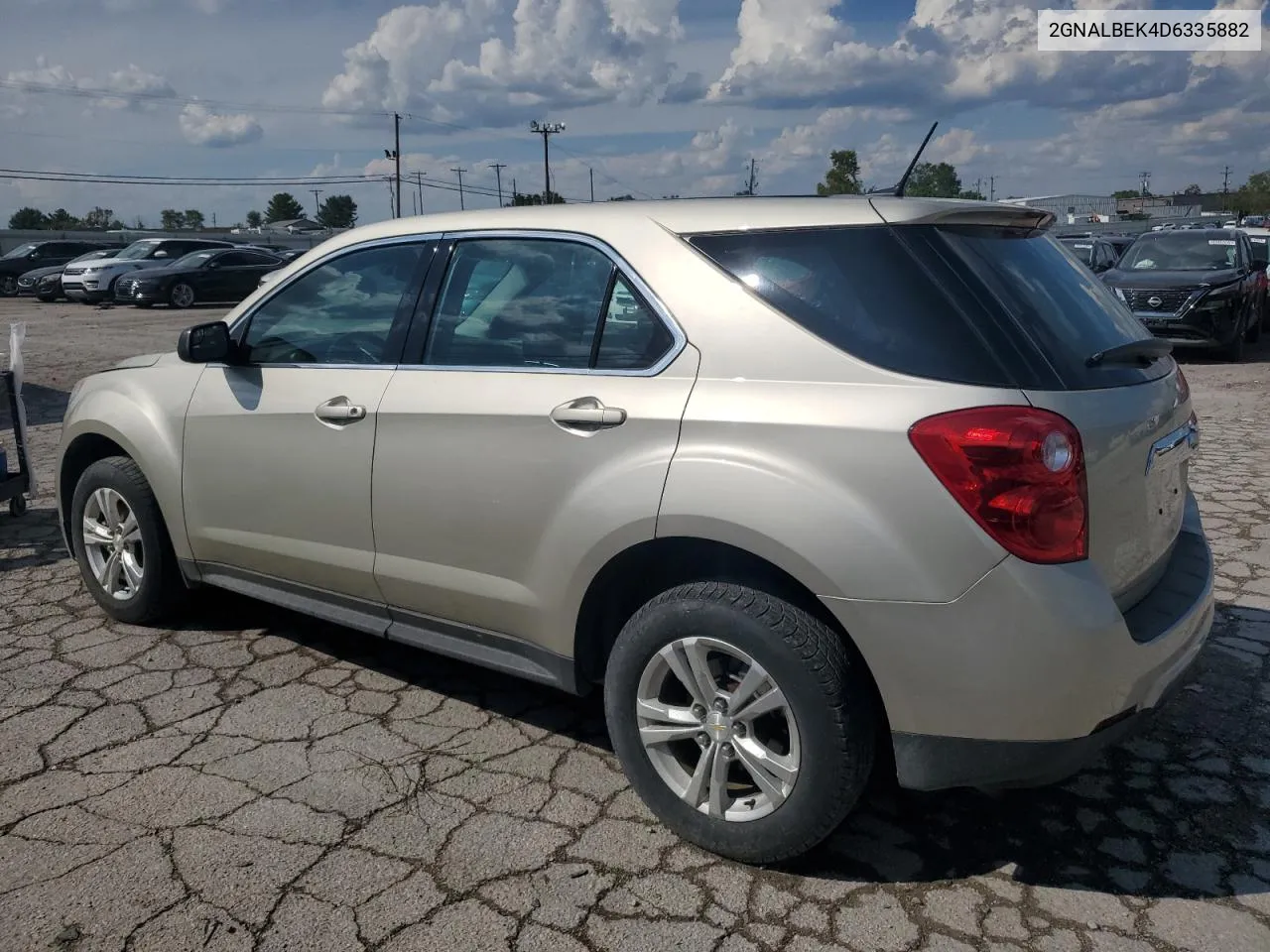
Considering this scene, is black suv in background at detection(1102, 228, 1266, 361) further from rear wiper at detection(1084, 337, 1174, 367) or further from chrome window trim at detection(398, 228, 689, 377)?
chrome window trim at detection(398, 228, 689, 377)

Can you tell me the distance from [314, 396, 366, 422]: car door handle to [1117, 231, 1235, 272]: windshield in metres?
14.3

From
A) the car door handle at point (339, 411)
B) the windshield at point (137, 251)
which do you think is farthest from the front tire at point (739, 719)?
the windshield at point (137, 251)

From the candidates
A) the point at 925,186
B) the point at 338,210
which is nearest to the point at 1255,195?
the point at 338,210

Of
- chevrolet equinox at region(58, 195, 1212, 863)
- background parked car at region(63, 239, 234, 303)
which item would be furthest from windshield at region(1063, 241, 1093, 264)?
background parked car at region(63, 239, 234, 303)

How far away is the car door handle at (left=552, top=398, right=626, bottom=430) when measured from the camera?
2.96m

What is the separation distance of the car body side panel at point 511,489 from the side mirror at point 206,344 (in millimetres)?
893

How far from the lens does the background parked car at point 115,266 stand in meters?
27.0

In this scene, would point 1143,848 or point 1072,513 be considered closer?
point 1072,513

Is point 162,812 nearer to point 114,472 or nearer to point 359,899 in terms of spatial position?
point 359,899

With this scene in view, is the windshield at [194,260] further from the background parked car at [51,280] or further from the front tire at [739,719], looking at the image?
the front tire at [739,719]

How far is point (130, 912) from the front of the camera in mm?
2697

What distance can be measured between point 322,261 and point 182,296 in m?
23.6

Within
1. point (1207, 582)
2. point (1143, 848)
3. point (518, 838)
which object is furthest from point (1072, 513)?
point (518, 838)

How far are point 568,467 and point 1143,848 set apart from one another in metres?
1.89
